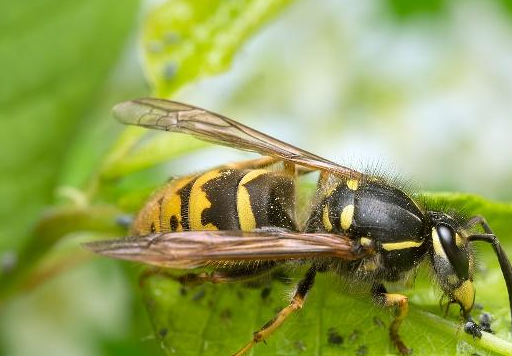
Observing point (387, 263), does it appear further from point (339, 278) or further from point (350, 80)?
point (350, 80)

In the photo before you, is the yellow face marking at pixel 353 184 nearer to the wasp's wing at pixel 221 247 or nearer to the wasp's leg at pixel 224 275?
the wasp's wing at pixel 221 247

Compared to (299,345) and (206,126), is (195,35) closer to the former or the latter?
Result: (206,126)

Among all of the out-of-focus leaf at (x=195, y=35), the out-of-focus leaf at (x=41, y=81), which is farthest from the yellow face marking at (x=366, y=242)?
the out-of-focus leaf at (x=41, y=81)

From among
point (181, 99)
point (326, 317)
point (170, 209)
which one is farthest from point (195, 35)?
point (326, 317)

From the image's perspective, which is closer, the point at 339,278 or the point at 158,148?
the point at 339,278

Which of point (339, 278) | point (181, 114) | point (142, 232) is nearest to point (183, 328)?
point (142, 232)
